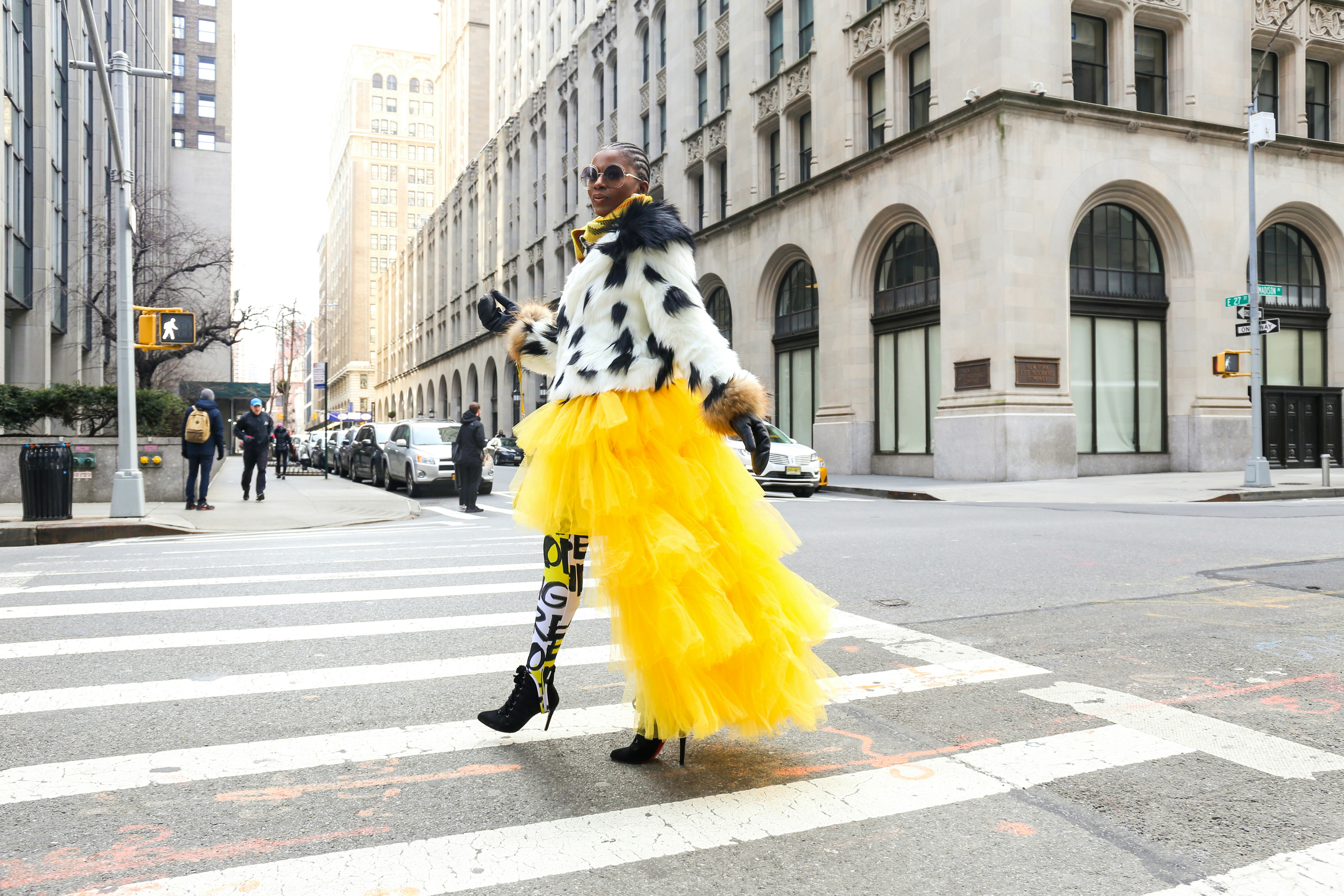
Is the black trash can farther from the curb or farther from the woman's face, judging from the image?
the woman's face

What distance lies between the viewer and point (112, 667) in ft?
15.8

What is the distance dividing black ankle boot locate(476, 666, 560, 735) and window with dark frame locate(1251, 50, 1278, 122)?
96.9ft

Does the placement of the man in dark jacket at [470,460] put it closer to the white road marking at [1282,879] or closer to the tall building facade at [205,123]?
the white road marking at [1282,879]

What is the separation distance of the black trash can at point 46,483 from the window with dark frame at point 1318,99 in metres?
31.2

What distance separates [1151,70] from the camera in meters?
24.6

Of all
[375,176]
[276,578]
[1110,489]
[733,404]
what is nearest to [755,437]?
[733,404]

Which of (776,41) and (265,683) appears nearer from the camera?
(265,683)

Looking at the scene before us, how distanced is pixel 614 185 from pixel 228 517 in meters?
13.1

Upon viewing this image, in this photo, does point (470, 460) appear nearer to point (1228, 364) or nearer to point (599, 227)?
point (599, 227)

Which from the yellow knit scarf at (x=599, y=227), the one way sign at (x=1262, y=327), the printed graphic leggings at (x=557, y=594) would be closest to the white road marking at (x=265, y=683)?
the printed graphic leggings at (x=557, y=594)

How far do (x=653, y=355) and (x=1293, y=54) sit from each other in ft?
100

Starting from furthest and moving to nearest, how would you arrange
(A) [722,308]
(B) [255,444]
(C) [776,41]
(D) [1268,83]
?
1. (A) [722,308]
2. (C) [776,41]
3. (D) [1268,83]
4. (B) [255,444]

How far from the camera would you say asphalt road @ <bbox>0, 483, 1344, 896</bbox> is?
8.50 ft

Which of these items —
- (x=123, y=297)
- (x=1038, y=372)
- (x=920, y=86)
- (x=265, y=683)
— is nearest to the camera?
(x=265, y=683)
